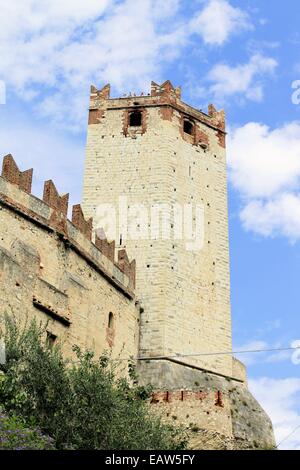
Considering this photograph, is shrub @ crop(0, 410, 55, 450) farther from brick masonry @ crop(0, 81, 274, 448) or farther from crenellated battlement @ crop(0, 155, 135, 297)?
crenellated battlement @ crop(0, 155, 135, 297)

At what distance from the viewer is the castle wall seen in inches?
711

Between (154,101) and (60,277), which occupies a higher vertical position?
(154,101)

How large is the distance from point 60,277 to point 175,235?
6.42m

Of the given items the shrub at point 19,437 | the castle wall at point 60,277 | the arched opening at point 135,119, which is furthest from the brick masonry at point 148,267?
the shrub at point 19,437

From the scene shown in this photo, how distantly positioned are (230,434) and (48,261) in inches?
296

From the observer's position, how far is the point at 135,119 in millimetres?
28219

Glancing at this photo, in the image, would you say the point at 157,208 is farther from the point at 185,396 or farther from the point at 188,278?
the point at 185,396

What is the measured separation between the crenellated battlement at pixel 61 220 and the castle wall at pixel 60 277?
3 centimetres

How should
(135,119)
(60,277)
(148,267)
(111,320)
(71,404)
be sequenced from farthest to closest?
(135,119), (148,267), (111,320), (60,277), (71,404)

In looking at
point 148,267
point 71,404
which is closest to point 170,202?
point 148,267

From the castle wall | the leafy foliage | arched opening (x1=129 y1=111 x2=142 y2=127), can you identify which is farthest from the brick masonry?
the leafy foliage

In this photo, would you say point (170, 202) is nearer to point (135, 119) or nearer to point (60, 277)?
point (135, 119)

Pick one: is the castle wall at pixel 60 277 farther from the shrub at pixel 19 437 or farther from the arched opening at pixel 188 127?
the arched opening at pixel 188 127
